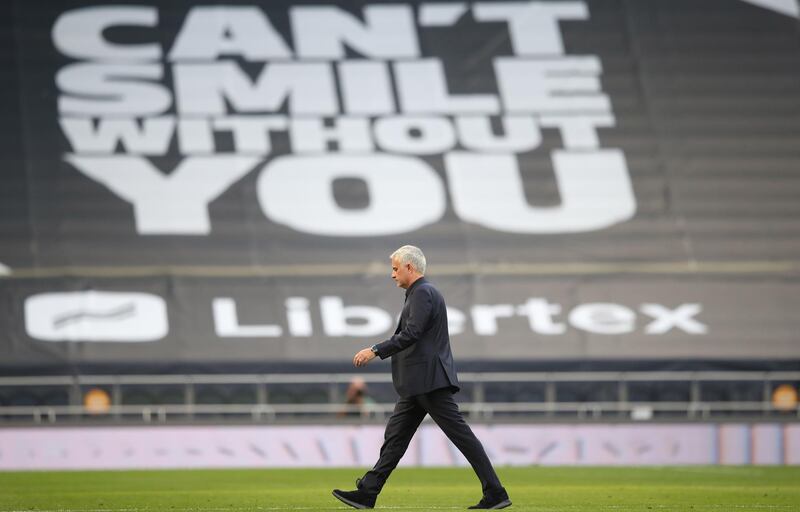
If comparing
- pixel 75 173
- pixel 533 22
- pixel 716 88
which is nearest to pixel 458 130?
pixel 533 22

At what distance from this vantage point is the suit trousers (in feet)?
30.0

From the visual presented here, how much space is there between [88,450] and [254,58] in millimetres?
8529

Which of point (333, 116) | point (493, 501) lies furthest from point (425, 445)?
point (493, 501)

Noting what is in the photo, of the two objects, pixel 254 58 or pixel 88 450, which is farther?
pixel 254 58

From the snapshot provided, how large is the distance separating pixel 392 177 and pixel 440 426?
15.8m

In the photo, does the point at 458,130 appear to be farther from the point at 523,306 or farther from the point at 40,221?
the point at 40,221

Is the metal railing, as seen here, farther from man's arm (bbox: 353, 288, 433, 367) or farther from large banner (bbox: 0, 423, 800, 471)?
man's arm (bbox: 353, 288, 433, 367)

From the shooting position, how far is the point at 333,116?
25.1 meters

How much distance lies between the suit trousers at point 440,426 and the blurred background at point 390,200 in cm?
1224

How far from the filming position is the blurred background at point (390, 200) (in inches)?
917

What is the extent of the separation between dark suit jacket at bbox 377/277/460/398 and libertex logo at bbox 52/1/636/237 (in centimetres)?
1523

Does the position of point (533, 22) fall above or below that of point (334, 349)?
above

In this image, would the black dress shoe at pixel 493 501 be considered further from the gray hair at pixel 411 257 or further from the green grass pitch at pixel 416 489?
the gray hair at pixel 411 257

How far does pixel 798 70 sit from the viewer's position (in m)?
25.4
